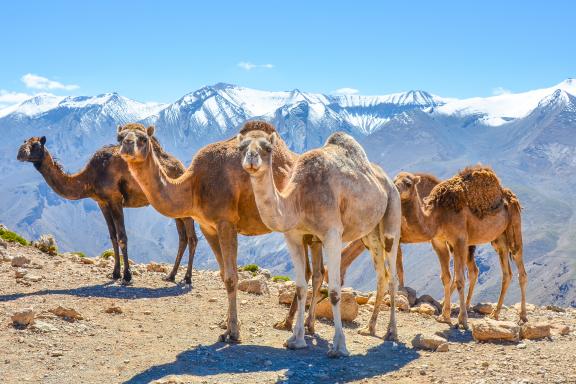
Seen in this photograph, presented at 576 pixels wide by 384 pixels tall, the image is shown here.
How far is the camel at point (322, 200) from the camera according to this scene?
10984mm

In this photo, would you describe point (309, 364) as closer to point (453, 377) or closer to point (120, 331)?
point (453, 377)

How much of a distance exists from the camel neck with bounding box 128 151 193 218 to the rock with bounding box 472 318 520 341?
6239 millimetres

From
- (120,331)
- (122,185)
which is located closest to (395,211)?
(120,331)

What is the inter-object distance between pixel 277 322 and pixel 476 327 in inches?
161

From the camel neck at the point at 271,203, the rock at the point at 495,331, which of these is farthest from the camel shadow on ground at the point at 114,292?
the rock at the point at 495,331

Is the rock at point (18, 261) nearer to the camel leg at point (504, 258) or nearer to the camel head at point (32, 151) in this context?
the camel head at point (32, 151)

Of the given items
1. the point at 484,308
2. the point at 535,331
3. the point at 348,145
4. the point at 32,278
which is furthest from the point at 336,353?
the point at 32,278

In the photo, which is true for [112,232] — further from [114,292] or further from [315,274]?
[315,274]

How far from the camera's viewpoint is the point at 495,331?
13711mm

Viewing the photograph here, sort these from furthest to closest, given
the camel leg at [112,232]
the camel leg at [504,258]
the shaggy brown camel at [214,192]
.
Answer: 1. the camel leg at [112,232]
2. the camel leg at [504,258]
3. the shaggy brown camel at [214,192]

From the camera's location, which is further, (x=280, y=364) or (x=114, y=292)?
(x=114, y=292)

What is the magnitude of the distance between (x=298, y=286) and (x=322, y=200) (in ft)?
5.42

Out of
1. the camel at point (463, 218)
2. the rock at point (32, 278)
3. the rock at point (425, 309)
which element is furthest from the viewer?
the rock at point (425, 309)

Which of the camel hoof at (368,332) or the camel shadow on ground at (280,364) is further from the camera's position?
the camel hoof at (368,332)
